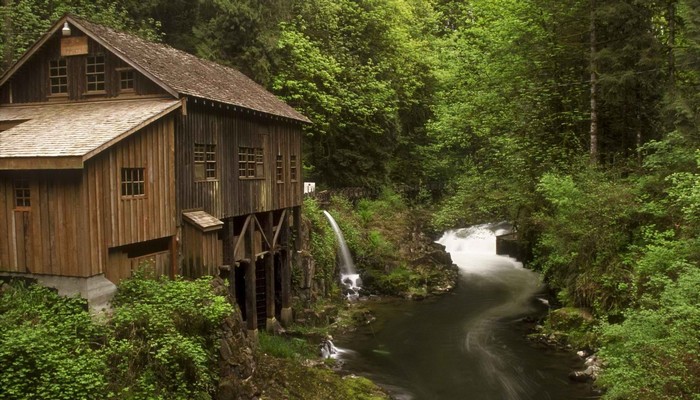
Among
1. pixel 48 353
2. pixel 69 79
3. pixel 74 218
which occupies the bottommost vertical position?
pixel 48 353

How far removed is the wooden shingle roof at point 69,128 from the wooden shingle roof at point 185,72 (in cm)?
97

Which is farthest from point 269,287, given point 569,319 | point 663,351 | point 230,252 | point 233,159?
point 663,351

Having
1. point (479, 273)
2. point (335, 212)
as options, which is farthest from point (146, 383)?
point (479, 273)

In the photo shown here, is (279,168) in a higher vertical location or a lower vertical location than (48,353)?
higher

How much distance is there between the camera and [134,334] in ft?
34.4

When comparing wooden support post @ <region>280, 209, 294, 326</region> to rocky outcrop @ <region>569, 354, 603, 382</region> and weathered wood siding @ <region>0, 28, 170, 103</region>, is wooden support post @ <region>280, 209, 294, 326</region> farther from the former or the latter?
rocky outcrop @ <region>569, 354, 603, 382</region>

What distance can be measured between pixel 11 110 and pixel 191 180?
540 cm

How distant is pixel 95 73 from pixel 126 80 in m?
0.88

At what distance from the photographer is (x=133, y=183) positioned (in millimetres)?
12719

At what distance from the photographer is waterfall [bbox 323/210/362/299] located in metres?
27.1

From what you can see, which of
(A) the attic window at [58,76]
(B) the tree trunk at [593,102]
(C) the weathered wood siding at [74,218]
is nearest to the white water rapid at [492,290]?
(B) the tree trunk at [593,102]

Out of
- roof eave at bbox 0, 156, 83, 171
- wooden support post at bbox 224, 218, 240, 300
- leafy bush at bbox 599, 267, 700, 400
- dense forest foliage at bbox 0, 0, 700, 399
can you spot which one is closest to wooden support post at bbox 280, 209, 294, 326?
wooden support post at bbox 224, 218, 240, 300

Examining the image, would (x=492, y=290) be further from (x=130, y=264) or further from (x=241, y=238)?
(x=130, y=264)

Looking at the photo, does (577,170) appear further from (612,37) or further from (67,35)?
(67,35)
